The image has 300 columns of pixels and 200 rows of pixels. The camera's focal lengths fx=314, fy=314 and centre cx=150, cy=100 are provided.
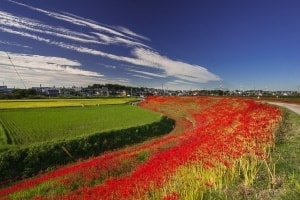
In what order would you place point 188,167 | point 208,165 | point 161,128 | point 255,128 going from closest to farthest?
point 208,165 < point 188,167 < point 255,128 < point 161,128

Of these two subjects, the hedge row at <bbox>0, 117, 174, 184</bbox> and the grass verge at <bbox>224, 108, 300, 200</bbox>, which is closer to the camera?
the grass verge at <bbox>224, 108, 300, 200</bbox>

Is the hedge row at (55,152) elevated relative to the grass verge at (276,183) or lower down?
lower down

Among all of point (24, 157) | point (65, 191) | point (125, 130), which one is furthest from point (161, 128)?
point (65, 191)

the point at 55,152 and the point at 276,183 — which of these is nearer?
the point at 276,183

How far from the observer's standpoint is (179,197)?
26.0 feet

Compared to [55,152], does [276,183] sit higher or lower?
higher

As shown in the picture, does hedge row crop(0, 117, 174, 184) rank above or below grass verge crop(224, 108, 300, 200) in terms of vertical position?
below

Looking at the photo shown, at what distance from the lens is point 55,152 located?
22.6 metres

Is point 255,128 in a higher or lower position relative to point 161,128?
higher

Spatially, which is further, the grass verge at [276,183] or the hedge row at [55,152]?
the hedge row at [55,152]

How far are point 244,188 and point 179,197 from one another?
165cm

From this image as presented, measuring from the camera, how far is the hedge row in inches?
790

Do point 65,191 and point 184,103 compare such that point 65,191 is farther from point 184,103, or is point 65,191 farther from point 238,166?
point 184,103

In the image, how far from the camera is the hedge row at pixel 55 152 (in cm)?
2007
